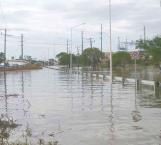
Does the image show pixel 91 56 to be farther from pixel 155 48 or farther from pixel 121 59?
pixel 155 48

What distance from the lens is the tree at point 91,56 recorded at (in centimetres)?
10662

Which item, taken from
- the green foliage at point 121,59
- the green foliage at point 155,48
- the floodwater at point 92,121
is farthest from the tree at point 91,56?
the floodwater at point 92,121

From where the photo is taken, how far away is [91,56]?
107375 millimetres

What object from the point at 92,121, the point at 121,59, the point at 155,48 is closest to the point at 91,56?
the point at 121,59

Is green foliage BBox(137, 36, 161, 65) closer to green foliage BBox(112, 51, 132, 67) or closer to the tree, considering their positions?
green foliage BBox(112, 51, 132, 67)

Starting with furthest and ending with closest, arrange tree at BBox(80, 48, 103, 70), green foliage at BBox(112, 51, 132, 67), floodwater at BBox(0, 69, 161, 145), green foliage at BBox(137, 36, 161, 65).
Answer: tree at BBox(80, 48, 103, 70) < green foliage at BBox(112, 51, 132, 67) < green foliage at BBox(137, 36, 161, 65) < floodwater at BBox(0, 69, 161, 145)

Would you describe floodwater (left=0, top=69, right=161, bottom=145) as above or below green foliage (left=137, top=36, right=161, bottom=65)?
below

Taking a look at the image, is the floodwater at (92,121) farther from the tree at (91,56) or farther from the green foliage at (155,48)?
the tree at (91,56)

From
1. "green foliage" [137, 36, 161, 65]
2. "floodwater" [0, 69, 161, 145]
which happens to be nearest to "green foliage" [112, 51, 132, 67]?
"green foliage" [137, 36, 161, 65]

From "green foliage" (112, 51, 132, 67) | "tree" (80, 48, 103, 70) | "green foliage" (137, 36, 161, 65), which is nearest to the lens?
"green foliage" (137, 36, 161, 65)

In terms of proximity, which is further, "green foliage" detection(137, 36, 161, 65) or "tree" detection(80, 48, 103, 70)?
"tree" detection(80, 48, 103, 70)

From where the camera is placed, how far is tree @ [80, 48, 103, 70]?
106625 millimetres

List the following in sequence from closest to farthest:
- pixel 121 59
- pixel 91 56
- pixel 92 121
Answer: pixel 92 121 → pixel 121 59 → pixel 91 56

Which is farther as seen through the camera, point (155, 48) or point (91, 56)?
point (91, 56)
